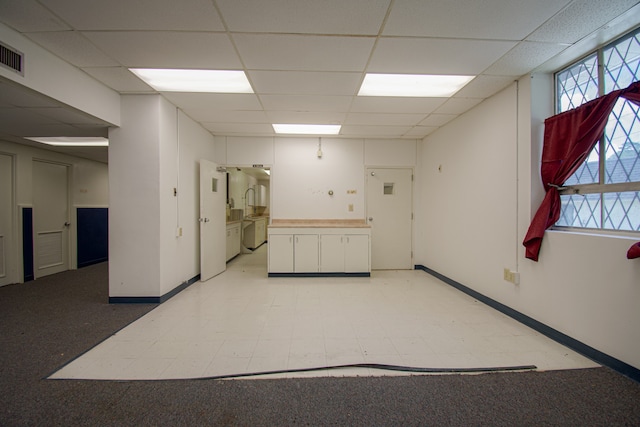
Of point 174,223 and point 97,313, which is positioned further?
point 174,223

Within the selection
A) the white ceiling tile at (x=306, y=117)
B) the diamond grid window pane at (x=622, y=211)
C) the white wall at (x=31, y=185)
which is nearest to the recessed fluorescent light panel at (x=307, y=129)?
the white ceiling tile at (x=306, y=117)

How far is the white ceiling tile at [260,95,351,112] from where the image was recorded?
302 centimetres

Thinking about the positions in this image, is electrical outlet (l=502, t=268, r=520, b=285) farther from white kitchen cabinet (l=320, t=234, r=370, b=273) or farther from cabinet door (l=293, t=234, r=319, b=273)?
cabinet door (l=293, t=234, r=319, b=273)

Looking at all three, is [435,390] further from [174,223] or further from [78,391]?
[174,223]

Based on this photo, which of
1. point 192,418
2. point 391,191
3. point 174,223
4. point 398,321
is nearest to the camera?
point 192,418

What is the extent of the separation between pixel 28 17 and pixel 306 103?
244 centimetres

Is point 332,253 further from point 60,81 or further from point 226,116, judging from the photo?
point 60,81

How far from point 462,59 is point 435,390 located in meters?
2.79

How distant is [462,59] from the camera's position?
2262 mm

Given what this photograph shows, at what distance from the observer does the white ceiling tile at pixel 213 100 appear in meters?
2.96

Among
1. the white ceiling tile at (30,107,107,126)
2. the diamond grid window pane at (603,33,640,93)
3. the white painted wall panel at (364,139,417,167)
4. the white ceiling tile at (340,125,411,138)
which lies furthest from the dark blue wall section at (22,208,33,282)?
the diamond grid window pane at (603,33,640,93)

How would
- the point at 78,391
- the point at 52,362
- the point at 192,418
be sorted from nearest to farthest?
the point at 192,418
the point at 78,391
the point at 52,362

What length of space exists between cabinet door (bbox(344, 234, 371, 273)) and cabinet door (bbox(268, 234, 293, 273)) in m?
1.00

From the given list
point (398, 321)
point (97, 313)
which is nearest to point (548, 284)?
point (398, 321)
